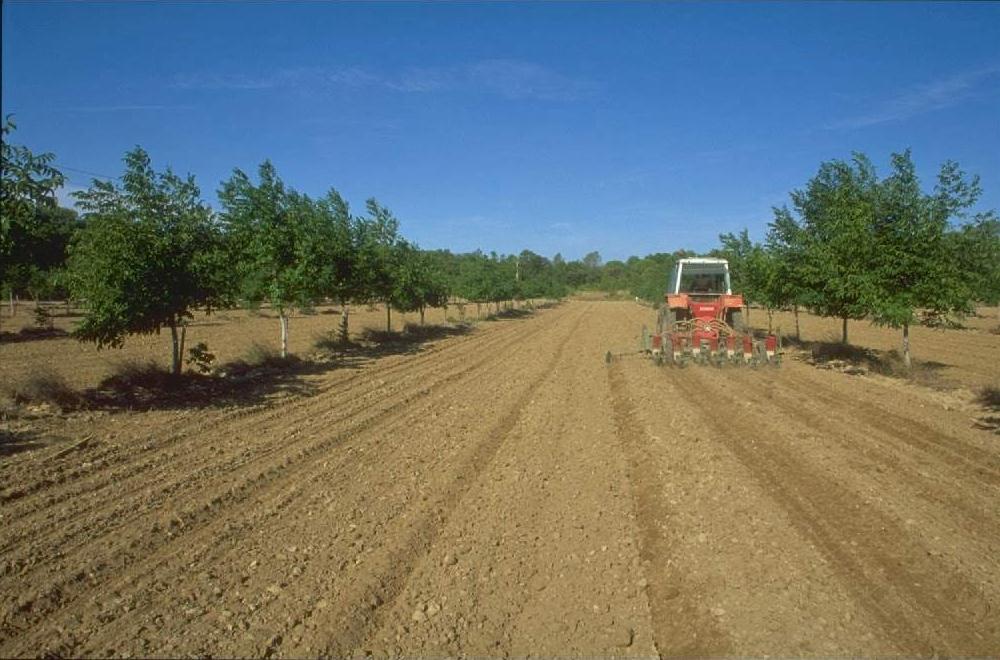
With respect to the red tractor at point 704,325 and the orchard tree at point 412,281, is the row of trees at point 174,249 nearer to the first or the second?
the orchard tree at point 412,281

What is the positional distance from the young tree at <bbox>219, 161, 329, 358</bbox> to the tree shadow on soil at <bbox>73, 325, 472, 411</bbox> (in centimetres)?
103

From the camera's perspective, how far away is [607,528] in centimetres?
531

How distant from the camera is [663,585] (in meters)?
4.32

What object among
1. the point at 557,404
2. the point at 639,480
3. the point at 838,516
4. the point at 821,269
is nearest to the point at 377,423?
the point at 557,404

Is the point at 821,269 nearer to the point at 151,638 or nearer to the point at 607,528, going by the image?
the point at 607,528

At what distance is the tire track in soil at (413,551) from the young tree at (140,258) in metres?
7.21

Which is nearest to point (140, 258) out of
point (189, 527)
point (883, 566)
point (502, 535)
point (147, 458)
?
point (147, 458)

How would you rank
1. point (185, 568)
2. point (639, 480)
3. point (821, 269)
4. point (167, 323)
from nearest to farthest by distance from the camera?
point (185, 568) < point (639, 480) < point (167, 323) < point (821, 269)

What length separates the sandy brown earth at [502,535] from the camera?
147 inches

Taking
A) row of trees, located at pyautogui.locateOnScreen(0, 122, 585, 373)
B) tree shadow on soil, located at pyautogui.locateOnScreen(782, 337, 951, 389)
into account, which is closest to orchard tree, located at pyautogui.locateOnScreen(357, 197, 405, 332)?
row of trees, located at pyautogui.locateOnScreen(0, 122, 585, 373)

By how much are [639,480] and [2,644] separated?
18.5 feet

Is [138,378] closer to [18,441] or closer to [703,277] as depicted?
[18,441]

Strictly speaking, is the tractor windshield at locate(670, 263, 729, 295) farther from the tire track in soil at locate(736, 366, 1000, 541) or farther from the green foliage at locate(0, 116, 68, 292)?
the green foliage at locate(0, 116, 68, 292)

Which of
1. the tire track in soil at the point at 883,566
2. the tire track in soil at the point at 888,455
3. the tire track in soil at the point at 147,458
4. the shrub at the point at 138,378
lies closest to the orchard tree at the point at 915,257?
the tire track in soil at the point at 888,455
